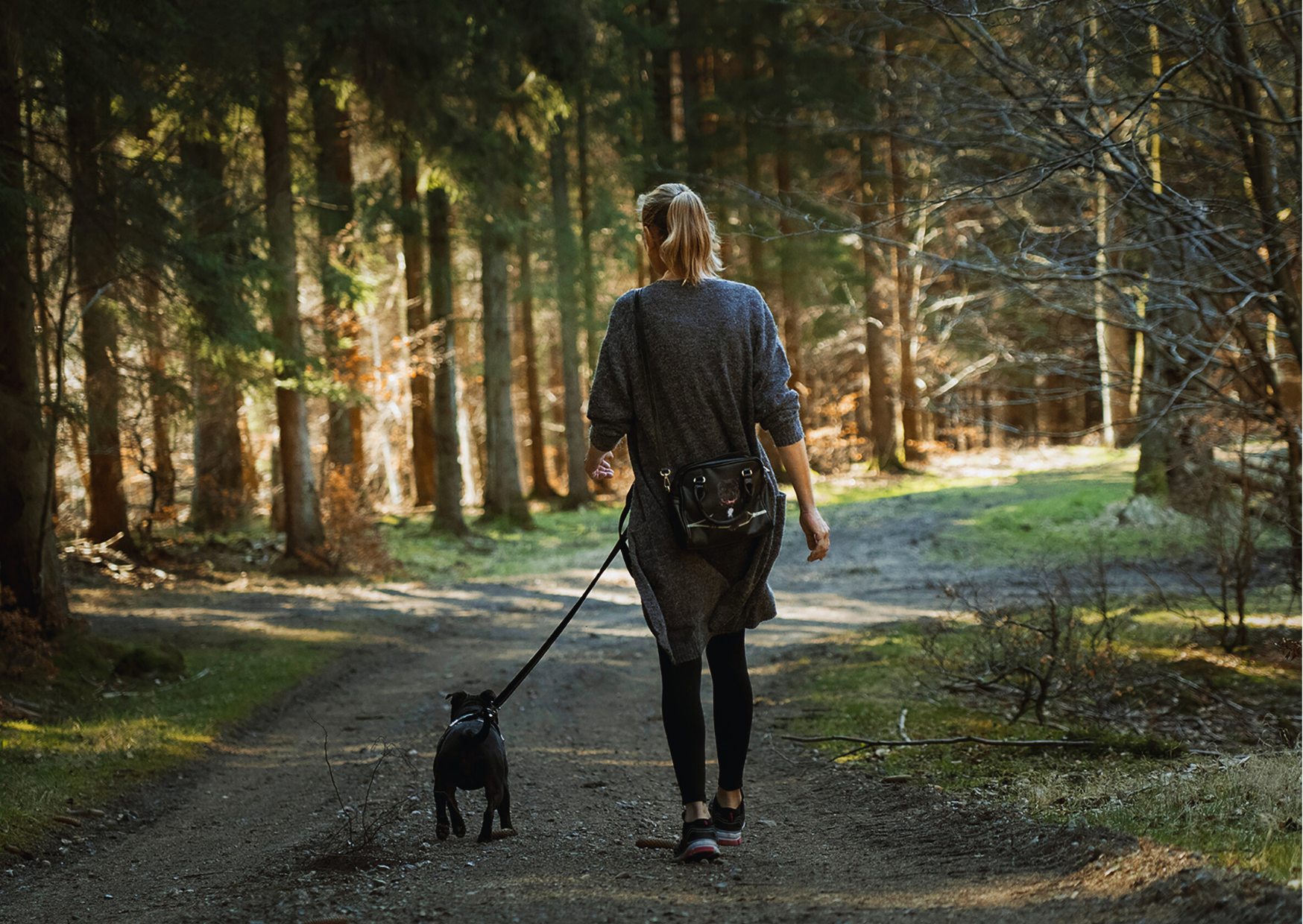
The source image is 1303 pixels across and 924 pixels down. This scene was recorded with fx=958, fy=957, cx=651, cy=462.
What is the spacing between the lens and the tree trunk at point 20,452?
6.64 metres

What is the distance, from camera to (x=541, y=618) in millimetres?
10305

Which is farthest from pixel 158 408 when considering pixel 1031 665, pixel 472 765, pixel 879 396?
pixel 879 396

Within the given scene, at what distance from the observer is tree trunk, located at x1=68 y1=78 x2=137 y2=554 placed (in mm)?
6812

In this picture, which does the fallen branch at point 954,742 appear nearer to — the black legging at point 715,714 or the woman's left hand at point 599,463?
the black legging at point 715,714

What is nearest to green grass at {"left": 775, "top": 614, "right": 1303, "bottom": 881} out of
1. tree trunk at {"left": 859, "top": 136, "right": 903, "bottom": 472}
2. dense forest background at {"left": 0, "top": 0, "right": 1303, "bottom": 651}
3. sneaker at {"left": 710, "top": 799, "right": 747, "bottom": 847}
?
sneaker at {"left": 710, "top": 799, "right": 747, "bottom": 847}

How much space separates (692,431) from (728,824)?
1.38 metres

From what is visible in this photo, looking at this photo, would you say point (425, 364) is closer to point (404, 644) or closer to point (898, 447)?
point (404, 644)

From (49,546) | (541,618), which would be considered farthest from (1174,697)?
(49,546)

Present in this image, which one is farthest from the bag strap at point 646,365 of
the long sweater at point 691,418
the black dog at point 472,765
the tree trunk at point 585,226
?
the tree trunk at point 585,226

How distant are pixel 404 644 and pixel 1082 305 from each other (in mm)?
6503

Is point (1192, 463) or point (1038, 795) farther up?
point (1192, 463)

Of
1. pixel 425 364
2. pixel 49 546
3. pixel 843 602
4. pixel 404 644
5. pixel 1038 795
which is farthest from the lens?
pixel 425 364

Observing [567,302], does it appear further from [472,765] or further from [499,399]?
[472,765]

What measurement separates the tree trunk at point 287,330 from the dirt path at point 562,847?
5187mm
